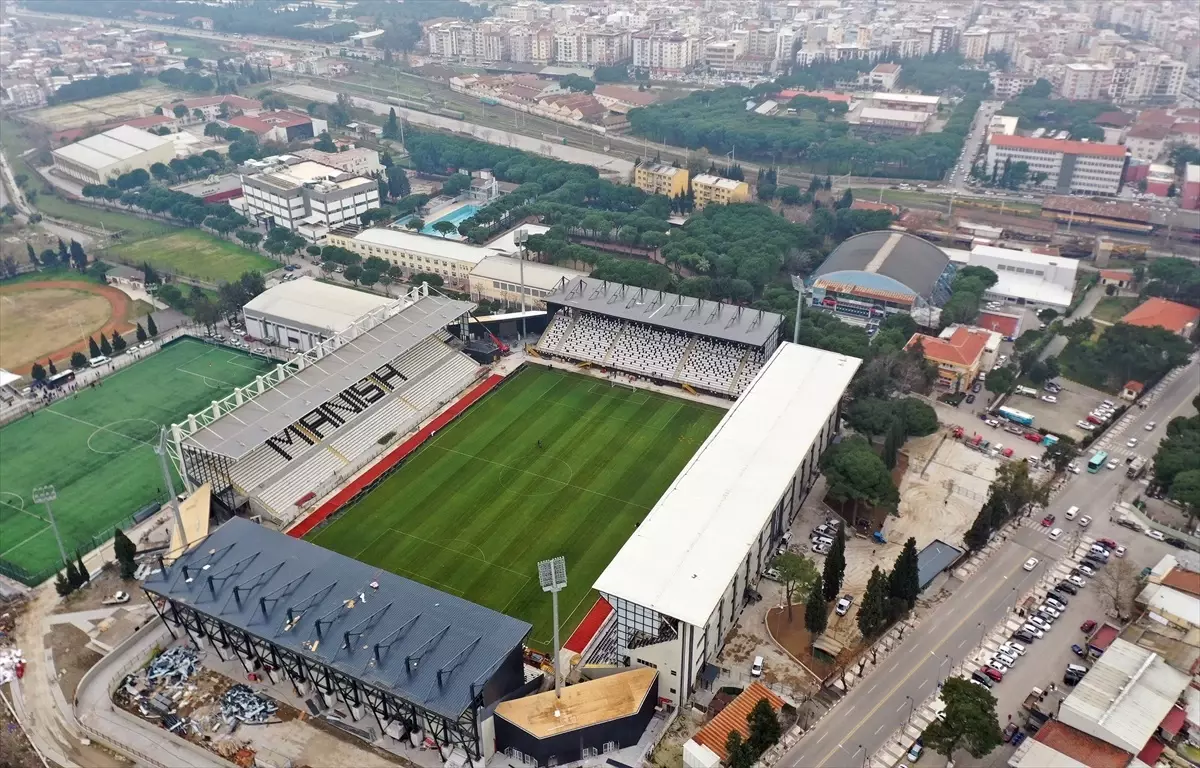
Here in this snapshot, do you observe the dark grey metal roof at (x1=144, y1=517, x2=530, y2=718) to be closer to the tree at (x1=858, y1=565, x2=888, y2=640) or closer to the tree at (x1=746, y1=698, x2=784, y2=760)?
the tree at (x1=746, y1=698, x2=784, y2=760)

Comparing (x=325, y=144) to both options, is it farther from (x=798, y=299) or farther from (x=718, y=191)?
(x=798, y=299)

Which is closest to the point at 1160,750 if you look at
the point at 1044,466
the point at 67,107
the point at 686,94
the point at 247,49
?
the point at 1044,466

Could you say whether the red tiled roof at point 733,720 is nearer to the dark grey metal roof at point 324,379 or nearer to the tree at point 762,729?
the tree at point 762,729

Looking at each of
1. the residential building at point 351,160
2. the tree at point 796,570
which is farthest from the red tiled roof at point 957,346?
the residential building at point 351,160

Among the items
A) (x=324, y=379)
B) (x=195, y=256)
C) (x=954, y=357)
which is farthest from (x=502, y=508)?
(x=195, y=256)

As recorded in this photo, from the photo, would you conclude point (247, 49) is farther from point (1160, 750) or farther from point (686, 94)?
point (1160, 750)

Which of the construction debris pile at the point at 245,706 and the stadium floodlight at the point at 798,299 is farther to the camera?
the stadium floodlight at the point at 798,299

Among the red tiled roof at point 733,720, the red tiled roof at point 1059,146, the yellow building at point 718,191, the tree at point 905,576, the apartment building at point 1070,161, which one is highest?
the red tiled roof at point 1059,146
